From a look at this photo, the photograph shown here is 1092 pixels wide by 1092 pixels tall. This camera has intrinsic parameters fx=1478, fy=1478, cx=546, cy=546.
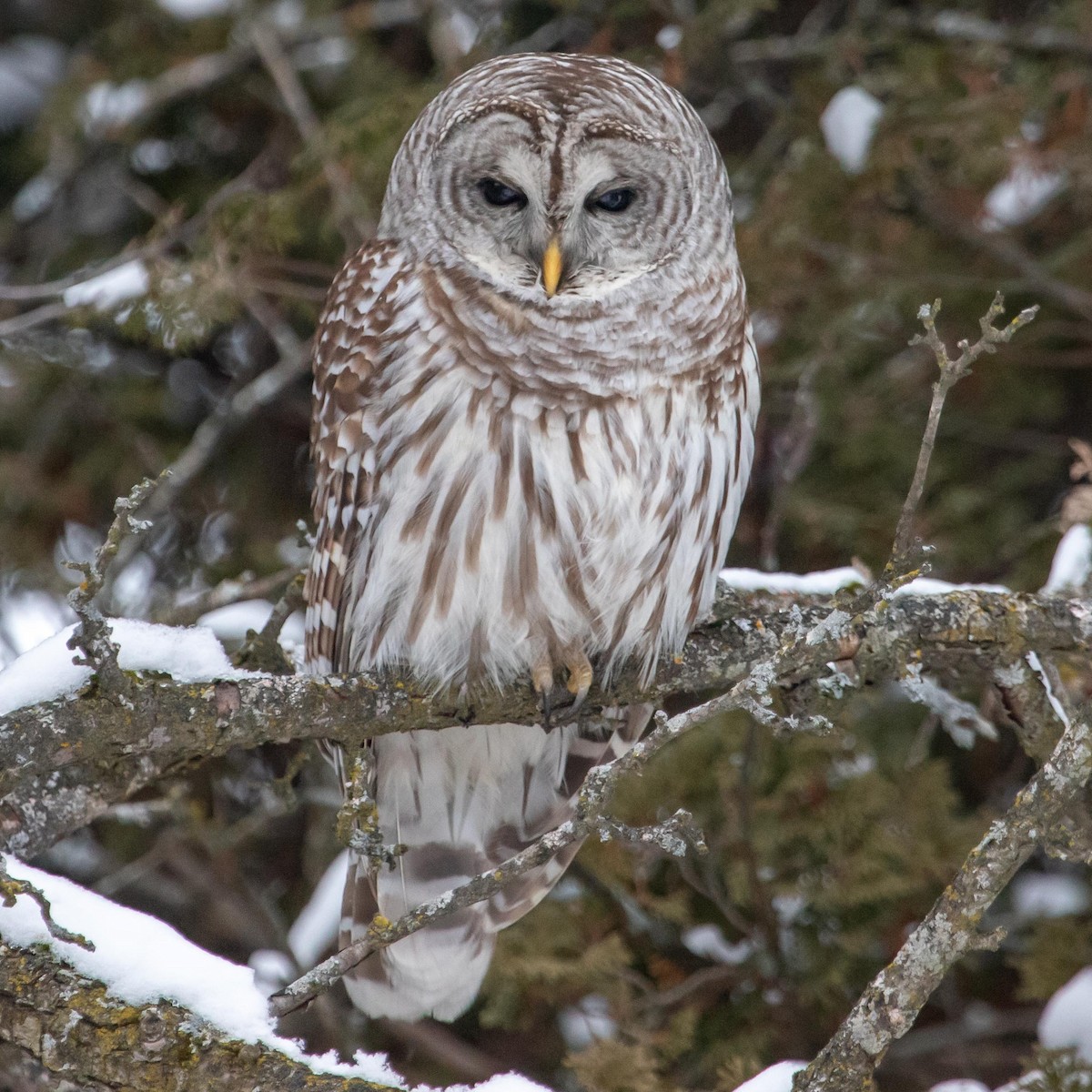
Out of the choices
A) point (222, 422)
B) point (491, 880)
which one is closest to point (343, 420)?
point (222, 422)

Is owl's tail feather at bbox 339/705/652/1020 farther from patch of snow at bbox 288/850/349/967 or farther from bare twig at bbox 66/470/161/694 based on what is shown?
bare twig at bbox 66/470/161/694

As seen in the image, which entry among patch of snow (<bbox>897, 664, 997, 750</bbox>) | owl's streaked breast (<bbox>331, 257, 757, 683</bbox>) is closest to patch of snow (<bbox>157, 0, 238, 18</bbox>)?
owl's streaked breast (<bbox>331, 257, 757, 683</bbox>)

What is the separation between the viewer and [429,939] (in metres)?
3.96

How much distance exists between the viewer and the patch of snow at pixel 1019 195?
446 centimetres

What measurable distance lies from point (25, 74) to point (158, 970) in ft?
14.6

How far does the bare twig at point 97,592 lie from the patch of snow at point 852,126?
2.86m

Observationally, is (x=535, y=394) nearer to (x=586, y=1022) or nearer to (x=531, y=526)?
(x=531, y=526)

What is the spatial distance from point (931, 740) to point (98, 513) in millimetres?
2968

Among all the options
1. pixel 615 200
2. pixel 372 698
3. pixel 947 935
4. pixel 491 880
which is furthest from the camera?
pixel 615 200

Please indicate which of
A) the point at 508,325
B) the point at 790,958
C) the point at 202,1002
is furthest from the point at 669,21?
the point at 202,1002

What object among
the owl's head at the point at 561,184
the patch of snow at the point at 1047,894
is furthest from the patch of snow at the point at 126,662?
the patch of snow at the point at 1047,894

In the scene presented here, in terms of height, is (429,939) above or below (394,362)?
below

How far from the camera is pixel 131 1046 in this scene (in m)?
2.47

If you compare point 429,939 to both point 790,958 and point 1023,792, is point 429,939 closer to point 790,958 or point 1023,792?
point 790,958
